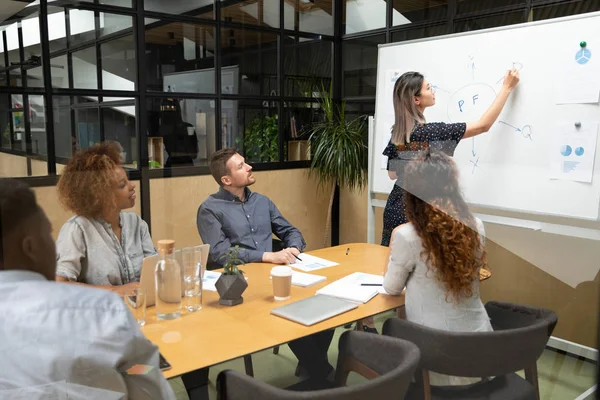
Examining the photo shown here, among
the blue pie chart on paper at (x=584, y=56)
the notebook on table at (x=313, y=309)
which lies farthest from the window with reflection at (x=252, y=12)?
the blue pie chart on paper at (x=584, y=56)

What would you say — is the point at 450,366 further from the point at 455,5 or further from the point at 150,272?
the point at 455,5

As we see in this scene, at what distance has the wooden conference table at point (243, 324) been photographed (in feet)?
4.05

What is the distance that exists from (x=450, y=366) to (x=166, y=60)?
132cm

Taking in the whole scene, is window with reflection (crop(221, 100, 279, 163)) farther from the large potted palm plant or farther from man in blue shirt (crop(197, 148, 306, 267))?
the large potted palm plant

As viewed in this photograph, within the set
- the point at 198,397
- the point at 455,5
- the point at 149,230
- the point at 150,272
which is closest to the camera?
the point at 198,397

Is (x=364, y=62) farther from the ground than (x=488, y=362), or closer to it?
farther from the ground

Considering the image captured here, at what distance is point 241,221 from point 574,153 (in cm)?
130

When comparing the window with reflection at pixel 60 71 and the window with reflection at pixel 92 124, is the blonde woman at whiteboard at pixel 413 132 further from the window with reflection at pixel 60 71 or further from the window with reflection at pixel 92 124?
the window with reflection at pixel 60 71

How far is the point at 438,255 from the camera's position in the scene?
1673mm

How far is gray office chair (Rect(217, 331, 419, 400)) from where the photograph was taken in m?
1.18

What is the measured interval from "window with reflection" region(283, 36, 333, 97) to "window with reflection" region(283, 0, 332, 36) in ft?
0.15

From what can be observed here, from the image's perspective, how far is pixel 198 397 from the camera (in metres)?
1.26

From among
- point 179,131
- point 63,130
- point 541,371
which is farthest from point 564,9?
point 63,130

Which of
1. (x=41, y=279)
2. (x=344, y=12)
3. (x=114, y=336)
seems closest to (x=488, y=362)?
(x=114, y=336)
